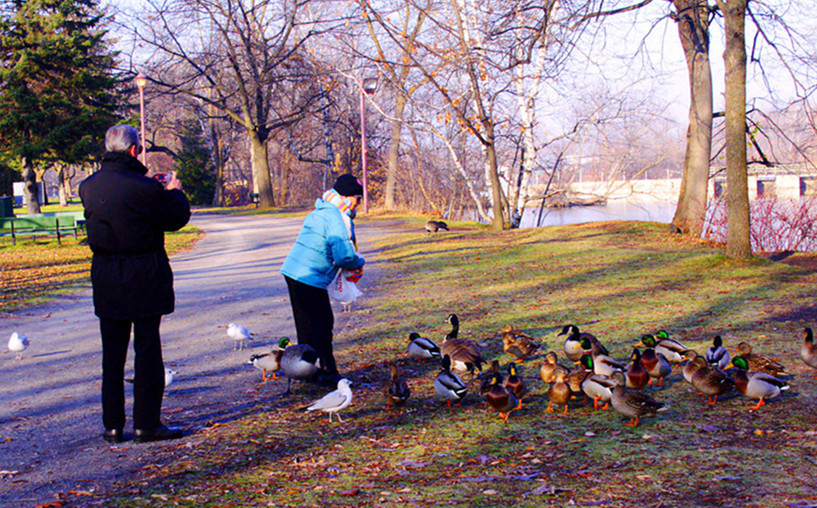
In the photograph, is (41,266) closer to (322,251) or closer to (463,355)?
(322,251)

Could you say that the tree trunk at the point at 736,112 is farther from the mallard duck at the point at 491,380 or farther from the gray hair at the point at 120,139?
the gray hair at the point at 120,139

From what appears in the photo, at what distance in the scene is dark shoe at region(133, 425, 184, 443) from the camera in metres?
4.81

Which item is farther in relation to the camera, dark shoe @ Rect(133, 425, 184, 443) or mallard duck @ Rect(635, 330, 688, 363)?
mallard duck @ Rect(635, 330, 688, 363)

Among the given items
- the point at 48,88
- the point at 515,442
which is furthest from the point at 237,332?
the point at 48,88

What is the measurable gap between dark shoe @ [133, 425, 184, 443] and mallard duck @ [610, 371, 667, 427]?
131 inches

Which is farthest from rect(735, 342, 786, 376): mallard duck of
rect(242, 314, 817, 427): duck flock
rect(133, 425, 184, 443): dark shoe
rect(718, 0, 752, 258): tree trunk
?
rect(718, 0, 752, 258): tree trunk

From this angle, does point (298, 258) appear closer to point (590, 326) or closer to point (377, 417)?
point (377, 417)

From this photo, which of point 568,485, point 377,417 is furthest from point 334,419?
point 568,485

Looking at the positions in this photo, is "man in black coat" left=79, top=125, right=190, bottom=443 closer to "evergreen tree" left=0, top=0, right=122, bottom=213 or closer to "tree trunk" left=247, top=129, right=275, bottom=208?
"evergreen tree" left=0, top=0, right=122, bottom=213

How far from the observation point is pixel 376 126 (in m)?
42.6

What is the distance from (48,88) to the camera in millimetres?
33938

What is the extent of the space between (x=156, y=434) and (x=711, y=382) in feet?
14.3

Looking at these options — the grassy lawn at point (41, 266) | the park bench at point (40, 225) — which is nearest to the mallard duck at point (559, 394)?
the grassy lawn at point (41, 266)

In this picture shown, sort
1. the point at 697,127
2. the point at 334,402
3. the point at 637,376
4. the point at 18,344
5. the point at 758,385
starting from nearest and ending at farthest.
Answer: the point at 334,402
the point at 758,385
the point at 637,376
the point at 18,344
the point at 697,127
